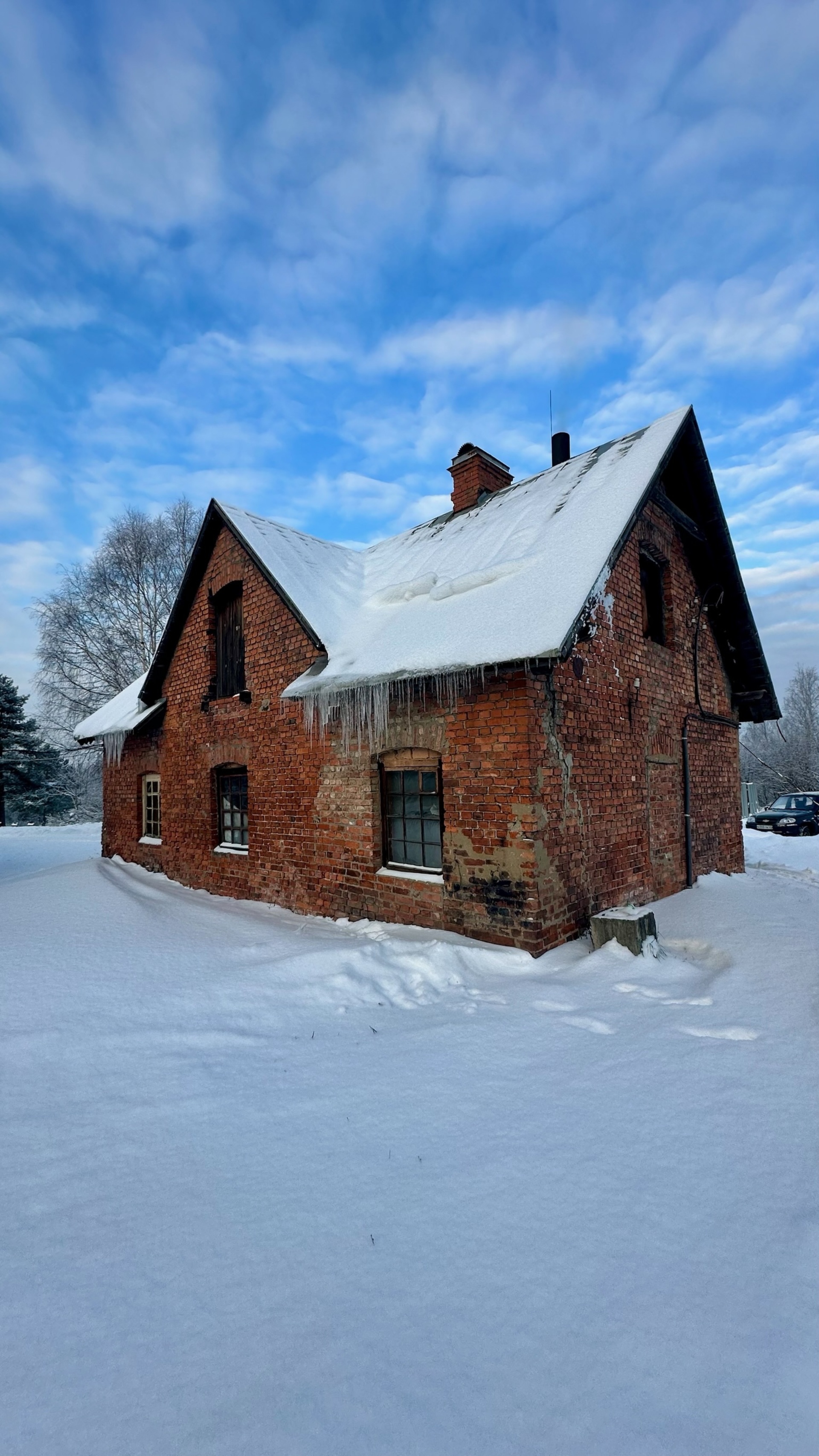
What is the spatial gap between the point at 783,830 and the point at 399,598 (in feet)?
55.3

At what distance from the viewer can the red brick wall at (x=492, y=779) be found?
5.55 metres

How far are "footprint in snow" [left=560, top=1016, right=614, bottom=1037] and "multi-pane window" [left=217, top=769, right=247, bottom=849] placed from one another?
6.00 m

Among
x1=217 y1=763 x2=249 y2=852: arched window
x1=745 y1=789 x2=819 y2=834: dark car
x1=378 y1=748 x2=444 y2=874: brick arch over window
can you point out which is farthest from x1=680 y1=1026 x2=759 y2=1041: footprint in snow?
x1=745 y1=789 x2=819 y2=834: dark car

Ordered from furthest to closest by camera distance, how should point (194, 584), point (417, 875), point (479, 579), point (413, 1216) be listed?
point (194, 584) → point (479, 579) → point (417, 875) → point (413, 1216)

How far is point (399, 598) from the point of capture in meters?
7.51

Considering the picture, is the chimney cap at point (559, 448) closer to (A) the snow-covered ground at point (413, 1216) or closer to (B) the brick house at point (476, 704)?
(B) the brick house at point (476, 704)

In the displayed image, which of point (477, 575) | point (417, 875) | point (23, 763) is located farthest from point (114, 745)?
point (23, 763)

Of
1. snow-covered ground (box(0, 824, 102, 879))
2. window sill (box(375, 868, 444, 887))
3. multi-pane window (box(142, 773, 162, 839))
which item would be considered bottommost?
snow-covered ground (box(0, 824, 102, 879))

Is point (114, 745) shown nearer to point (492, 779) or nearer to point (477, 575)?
point (477, 575)

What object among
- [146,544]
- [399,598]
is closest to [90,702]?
[146,544]

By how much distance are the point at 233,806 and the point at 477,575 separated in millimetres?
5084

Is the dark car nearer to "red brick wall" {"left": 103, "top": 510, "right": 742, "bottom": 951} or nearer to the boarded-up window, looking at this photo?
"red brick wall" {"left": 103, "top": 510, "right": 742, "bottom": 951}

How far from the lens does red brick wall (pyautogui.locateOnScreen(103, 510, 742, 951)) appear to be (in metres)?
5.55

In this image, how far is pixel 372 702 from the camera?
6629 mm
